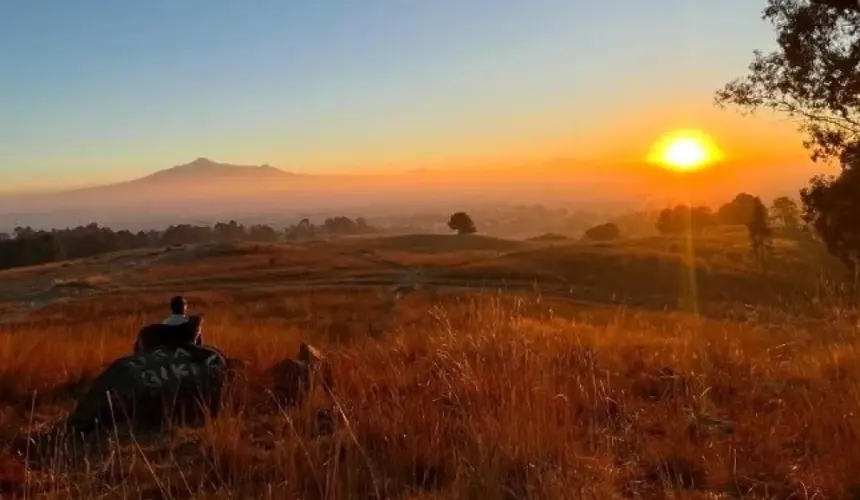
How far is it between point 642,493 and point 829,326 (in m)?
4.23

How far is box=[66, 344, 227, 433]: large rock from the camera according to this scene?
516 cm

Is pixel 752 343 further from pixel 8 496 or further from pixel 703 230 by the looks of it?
pixel 703 230

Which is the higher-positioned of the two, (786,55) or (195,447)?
(786,55)

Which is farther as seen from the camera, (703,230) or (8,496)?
(703,230)

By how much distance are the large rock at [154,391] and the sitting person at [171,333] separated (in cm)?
64

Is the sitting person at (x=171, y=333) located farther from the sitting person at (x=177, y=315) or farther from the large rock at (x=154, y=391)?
the large rock at (x=154, y=391)

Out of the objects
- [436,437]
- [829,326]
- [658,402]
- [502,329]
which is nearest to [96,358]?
[502,329]

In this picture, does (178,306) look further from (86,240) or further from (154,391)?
(86,240)

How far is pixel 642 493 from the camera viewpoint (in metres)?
3.43

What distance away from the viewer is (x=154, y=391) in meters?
5.37

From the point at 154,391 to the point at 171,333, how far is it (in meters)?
1.48

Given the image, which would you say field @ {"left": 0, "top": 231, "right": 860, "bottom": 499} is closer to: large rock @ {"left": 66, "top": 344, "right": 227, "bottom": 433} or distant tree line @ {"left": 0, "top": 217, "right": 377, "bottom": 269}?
large rock @ {"left": 66, "top": 344, "right": 227, "bottom": 433}

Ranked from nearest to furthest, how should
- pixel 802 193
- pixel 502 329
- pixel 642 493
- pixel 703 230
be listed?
pixel 642 493
pixel 502 329
pixel 802 193
pixel 703 230

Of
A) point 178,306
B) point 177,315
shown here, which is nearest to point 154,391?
point 177,315
